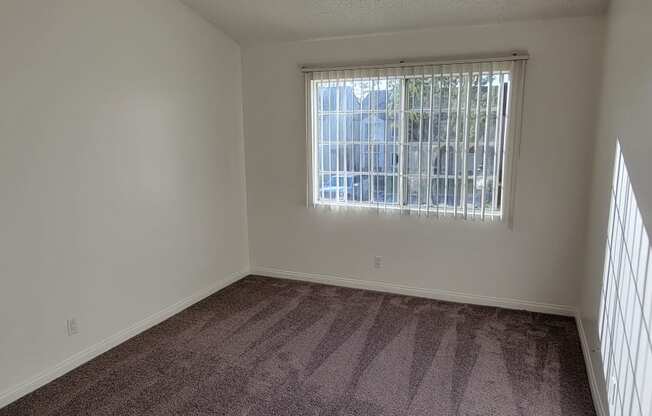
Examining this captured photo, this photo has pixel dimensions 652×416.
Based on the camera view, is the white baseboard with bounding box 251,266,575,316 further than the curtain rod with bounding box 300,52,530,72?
Yes

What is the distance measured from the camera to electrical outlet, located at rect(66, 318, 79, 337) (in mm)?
2686

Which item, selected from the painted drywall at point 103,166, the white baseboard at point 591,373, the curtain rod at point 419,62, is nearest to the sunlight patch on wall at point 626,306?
the white baseboard at point 591,373

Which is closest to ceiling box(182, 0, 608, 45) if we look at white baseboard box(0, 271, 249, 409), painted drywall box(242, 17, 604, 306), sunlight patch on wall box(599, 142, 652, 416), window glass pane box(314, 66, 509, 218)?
painted drywall box(242, 17, 604, 306)

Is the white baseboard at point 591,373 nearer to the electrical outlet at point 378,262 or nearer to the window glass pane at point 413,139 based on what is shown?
the window glass pane at point 413,139

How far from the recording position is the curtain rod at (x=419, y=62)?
128 inches

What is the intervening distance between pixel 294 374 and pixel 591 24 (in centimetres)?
320

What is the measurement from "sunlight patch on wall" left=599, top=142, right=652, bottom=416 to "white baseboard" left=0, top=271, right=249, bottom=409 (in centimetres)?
298

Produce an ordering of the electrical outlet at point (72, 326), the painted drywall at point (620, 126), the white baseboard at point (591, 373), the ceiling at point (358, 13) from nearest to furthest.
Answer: the painted drywall at point (620, 126) < the white baseboard at point (591, 373) < the electrical outlet at point (72, 326) < the ceiling at point (358, 13)

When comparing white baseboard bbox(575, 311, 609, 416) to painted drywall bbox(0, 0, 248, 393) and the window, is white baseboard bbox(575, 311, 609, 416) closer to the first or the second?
the window

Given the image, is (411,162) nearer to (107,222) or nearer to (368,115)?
(368,115)

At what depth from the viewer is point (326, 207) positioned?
4129 mm

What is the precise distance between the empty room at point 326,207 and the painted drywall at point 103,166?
0.02 metres

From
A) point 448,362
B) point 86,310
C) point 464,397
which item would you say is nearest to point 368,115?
point 448,362

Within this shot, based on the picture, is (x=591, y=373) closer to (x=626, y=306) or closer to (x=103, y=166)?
(x=626, y=306)
